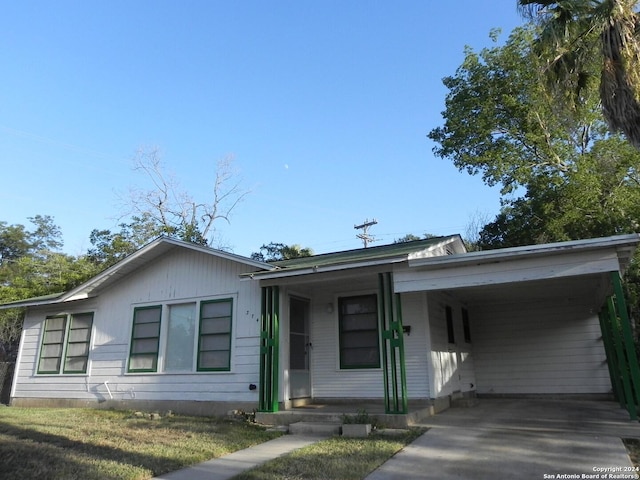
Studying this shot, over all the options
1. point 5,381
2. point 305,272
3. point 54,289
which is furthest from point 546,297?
point 54,289

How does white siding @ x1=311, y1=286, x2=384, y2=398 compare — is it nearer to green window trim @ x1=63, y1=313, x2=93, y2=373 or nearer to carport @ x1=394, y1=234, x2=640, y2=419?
carport @ x1=394, y1=234, x2=640, y2=419

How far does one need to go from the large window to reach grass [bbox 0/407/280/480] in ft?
4.20

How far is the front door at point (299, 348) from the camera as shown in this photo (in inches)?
388

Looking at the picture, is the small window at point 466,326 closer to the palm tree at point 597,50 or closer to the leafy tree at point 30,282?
the palm tree at point 597,50

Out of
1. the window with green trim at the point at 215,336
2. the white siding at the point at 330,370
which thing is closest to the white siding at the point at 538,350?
the white siding at the point at 330,370

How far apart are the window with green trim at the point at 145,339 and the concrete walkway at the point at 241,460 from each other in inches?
189

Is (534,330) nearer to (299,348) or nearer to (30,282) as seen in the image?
(299,348)

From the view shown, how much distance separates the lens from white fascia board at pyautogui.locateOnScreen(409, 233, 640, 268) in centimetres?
661

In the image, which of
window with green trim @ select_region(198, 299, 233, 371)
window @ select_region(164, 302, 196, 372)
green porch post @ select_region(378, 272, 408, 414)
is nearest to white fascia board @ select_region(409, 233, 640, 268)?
green porch post @ select_region(378, 272, 408, 414)

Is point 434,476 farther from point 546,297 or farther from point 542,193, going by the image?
point 542,193

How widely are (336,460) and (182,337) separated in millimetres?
6081

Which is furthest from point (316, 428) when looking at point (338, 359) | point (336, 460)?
point (338, 359)

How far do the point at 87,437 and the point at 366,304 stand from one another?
5.68 metres

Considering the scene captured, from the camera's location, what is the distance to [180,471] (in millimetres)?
5488
